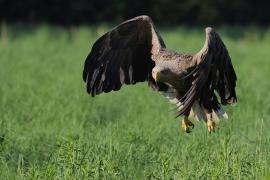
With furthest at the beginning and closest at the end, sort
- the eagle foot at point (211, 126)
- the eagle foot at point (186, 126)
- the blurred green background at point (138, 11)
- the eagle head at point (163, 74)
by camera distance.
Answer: the blurred green background at point (138, 11) → the eagle foot at point (186, 126) → the eagle foot at point (211, 126) → the eagle head at point (163, 74)

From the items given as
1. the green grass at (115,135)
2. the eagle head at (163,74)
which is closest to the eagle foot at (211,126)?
the green grass at (115,135)

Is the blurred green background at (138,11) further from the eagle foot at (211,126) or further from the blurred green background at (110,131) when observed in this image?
the eagle foot at (211,126)

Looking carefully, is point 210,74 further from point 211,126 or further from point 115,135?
point 115,135

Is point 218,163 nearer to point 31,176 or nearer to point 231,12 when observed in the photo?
point 31,176

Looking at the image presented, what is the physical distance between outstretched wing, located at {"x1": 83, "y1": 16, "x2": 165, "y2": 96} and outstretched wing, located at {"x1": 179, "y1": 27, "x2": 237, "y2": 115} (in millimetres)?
947

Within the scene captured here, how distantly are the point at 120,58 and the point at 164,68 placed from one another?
3.70 feet

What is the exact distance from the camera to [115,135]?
7.23 m

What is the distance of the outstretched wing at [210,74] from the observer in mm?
6770

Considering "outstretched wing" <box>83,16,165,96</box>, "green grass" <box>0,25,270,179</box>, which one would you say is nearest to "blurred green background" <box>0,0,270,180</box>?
"green grass" <box>0,25,270,179</box>

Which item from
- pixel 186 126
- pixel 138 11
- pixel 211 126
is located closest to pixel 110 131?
pixel 186 126

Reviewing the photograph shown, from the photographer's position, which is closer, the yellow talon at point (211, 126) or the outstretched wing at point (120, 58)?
the yellow talon at point (211, 126)

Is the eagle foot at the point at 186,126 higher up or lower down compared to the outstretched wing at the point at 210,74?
lower down

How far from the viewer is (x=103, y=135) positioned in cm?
734

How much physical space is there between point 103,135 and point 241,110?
2668mm
